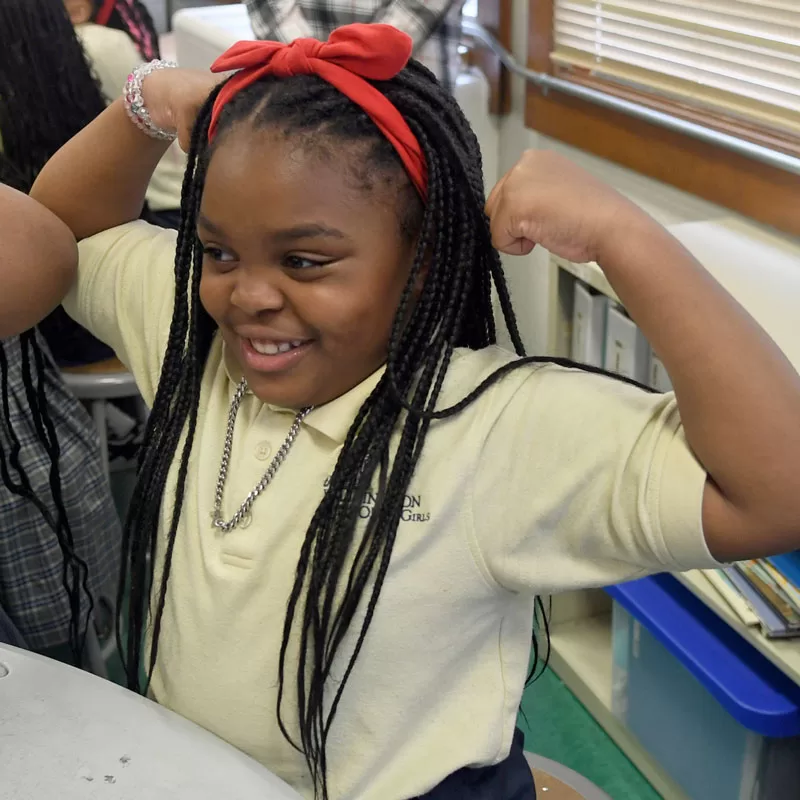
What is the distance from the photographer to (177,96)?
90 cm

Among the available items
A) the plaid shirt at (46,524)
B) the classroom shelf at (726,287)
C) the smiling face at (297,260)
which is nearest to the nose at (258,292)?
the smiling face at (297,260)

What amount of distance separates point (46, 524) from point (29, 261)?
703 mm

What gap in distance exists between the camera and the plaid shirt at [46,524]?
1.46 m

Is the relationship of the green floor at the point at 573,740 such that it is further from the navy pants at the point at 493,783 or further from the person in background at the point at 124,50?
the person in background at the point at 124,50

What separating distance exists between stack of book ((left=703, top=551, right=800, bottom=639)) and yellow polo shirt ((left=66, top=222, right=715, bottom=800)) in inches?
18.0

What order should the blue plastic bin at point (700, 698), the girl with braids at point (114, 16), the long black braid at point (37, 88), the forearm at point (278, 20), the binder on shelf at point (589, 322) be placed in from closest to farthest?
the blue plastic bin at point (700, 698) → the binder on shelf at point (589, 322) → the long black braid at point (37, 88) → the forearm at point (278, 20) → the girl with braids at point (114, 16)

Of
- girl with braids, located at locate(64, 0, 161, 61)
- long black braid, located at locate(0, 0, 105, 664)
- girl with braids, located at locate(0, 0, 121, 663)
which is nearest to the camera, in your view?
girl with braids, located at locate(0, 0, 121, 663)

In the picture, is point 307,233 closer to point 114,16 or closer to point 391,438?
point 391,438

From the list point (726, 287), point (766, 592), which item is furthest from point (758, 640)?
point (726, 287)

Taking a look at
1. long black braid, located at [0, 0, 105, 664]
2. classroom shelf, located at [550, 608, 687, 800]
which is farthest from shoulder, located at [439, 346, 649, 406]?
long black braid, located at [0, 0, 105, 664]

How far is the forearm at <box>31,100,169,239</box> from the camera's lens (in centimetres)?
96

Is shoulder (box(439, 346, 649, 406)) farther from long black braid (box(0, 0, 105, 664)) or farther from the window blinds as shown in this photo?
long black braid (box(0, 0, 105, 664))

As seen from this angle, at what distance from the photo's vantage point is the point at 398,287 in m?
0.75

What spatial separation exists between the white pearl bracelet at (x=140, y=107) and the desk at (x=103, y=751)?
1.61 ft
